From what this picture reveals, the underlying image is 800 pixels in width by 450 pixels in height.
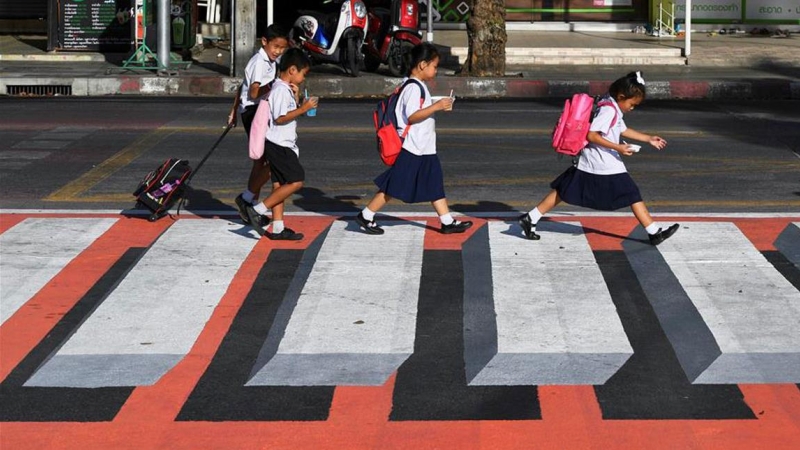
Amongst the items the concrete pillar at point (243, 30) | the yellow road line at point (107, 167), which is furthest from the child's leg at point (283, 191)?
the concrete pillar at point (243, 30)

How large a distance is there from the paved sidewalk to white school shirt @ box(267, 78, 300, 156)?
11.5m

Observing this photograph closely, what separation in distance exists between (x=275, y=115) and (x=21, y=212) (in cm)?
266

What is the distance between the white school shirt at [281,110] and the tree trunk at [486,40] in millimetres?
12644

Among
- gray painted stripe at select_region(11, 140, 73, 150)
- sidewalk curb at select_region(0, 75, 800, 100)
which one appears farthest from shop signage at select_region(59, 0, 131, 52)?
gray painted stripe at select_region(11, 140, 73, 150)

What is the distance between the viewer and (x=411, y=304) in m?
9.08

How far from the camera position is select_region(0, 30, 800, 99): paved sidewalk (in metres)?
22.2

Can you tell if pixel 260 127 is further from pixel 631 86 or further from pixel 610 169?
pixel 631 86

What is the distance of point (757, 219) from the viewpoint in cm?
1161

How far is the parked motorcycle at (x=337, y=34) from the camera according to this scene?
2250 centimetres

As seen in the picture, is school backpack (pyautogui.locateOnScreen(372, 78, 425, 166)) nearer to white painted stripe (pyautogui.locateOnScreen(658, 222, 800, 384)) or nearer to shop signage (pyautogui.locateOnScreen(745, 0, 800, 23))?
white painted stripe (pyautogui.locateOnScreen(658, 222, 800, 384))

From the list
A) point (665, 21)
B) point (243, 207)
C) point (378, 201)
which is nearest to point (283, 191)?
point (243, 207)

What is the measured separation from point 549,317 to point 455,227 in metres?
2.47

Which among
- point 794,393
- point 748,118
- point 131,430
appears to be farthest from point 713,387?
point 748,118

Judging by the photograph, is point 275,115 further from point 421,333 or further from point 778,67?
point 778,67
